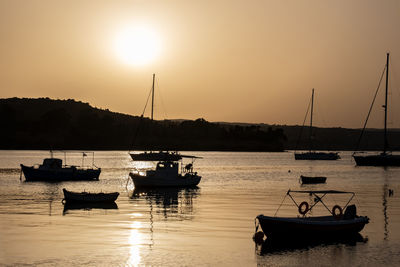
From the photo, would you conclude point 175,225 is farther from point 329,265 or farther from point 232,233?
point 329,265

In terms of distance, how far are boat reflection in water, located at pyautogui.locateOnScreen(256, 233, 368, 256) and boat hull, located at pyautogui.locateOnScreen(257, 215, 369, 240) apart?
0.31 metres

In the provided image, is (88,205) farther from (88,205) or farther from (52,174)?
(52,174)

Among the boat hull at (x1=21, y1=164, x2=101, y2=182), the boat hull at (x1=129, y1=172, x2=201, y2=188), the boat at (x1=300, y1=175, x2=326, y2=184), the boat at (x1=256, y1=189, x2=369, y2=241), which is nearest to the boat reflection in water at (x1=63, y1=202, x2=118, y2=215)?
the boat hull at (x1=129, y1=172, x2=201, y2=188)

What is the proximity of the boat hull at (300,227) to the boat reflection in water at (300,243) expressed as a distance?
12.4 inches

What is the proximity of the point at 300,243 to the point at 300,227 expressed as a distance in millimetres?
1133

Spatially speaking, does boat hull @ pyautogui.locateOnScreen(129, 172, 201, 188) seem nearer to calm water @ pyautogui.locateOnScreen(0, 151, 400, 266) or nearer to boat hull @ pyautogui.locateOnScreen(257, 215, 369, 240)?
calm water @ pyautogui.locateOnScreen(0, 151, 400, 266)

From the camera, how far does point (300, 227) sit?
154 feet

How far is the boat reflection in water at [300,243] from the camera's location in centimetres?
4466

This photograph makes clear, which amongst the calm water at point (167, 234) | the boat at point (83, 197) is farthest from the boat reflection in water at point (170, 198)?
the boat at point (83, 197)

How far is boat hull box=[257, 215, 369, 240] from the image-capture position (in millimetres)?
46719

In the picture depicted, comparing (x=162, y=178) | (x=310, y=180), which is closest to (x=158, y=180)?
(x=162, y=178)

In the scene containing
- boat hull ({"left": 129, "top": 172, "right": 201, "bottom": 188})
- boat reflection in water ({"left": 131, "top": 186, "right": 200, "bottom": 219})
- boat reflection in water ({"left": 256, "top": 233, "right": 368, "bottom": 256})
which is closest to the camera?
boat reflection in water ({"left": 256, "top": 233, "right": 368, "bottom": 256})

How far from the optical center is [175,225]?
5550cm

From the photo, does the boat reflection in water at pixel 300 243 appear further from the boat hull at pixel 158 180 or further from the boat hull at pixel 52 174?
the boat hull at pixel 52 174
